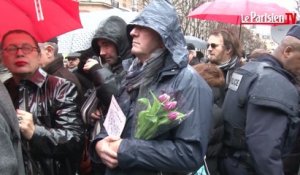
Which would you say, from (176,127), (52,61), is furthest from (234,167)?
(52,61)

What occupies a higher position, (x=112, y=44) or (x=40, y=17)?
(x=40, y=17)

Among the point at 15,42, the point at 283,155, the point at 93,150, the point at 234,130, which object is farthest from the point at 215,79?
the point at 15,42

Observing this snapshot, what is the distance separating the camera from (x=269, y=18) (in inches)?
264

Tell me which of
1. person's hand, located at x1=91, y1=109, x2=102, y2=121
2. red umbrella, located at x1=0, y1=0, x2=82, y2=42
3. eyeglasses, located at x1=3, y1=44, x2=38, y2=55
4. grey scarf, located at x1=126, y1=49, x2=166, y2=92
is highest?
red umbrella, located at x1=0, y1=0, x2=82, y2=42

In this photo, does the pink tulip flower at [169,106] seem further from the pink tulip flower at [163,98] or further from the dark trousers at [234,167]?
the dark trousers at [234,167]

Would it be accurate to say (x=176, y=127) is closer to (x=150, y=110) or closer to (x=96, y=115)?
(x=150, y=110)

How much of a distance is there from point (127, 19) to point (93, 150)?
1.62 meters

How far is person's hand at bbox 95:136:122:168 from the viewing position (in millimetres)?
2652

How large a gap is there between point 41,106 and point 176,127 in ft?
3.17

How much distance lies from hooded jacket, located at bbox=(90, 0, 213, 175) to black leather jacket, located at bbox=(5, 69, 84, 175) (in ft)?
1.37

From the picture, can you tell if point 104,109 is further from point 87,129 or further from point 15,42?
point 15,42

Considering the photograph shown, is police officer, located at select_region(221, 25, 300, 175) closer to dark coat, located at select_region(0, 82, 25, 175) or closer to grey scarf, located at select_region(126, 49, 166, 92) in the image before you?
grey scarf, located at select_region(126, 49, 166, 92)

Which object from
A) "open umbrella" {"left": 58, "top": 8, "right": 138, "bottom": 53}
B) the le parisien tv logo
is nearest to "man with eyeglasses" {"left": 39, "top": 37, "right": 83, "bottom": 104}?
"open umbrella" {"left": 58, "top": 8, "right": 138, "bottom": 53}

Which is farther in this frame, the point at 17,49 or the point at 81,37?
the point at 81,37
